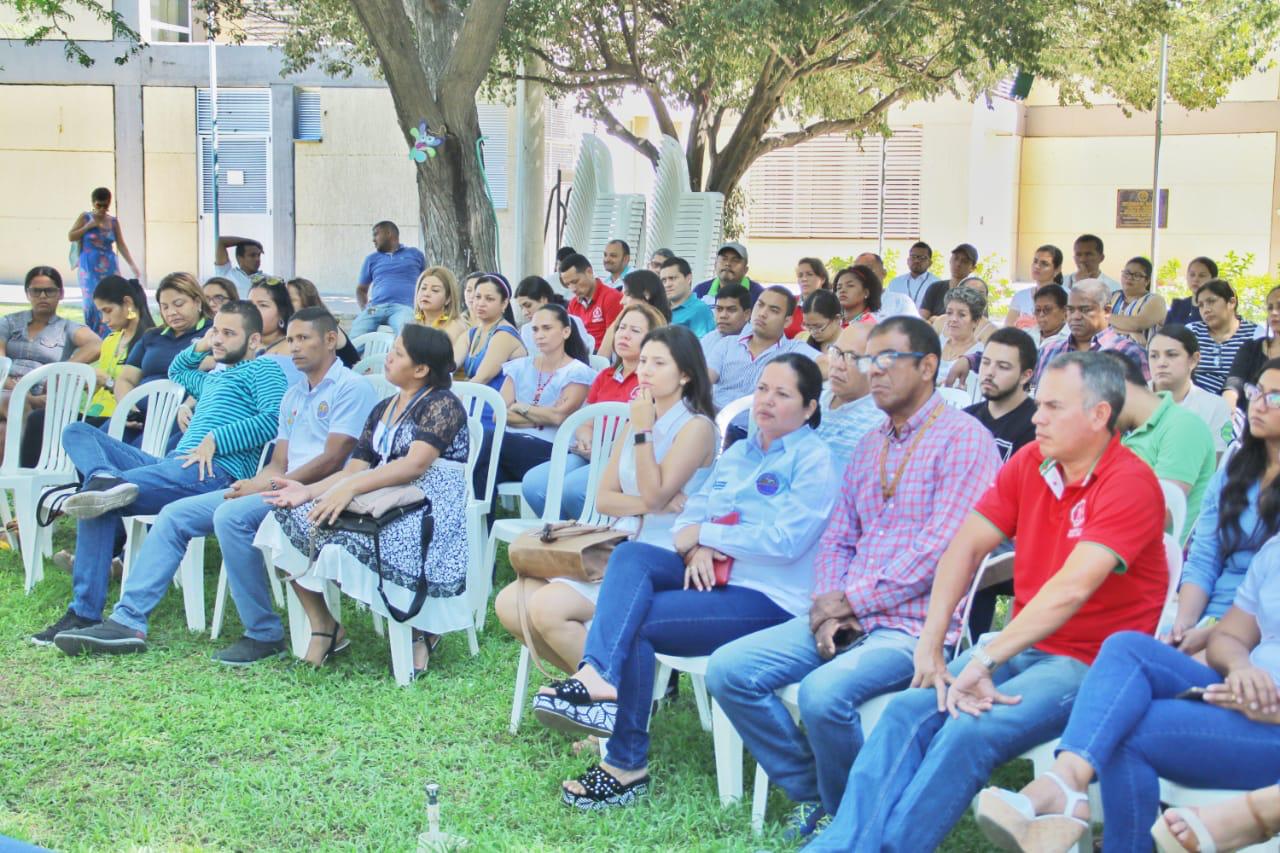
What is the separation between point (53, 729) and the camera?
4.68m

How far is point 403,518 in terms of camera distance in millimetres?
5109

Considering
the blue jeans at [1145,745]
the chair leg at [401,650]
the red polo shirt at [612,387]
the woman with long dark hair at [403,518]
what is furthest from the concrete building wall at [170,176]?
the blue jeans at [1145,745]

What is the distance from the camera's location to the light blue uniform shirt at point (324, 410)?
5.67 metres

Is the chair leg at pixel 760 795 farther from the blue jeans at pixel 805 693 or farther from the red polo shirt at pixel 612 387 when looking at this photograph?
the red polo shirt at pixel 612 387

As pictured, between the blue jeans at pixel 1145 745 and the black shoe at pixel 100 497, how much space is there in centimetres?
418

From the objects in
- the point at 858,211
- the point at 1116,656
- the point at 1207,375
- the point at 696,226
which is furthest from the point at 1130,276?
the point at 858,211

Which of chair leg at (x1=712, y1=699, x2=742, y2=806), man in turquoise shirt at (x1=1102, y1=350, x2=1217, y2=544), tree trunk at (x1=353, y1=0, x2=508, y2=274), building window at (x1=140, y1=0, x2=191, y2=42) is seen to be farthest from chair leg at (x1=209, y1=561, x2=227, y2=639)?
building window at (x1=140, y1=0, x2=191, y2=42)

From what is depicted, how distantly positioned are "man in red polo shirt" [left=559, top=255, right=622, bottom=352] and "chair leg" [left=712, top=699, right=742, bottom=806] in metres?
5.54

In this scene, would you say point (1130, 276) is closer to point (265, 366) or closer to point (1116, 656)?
point (265, 366)

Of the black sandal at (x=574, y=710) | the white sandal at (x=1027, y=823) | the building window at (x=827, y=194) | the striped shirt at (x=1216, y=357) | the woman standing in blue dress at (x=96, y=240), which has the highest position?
the building window at (x=827, y=194)

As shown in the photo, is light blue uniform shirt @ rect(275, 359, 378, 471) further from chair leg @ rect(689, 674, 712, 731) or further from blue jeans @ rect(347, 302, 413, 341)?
blue jeans @ rect(347, 302, 413, 341)

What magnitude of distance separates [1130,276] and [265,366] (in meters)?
5.89

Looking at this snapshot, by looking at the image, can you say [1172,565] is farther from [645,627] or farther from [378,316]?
[378,316]

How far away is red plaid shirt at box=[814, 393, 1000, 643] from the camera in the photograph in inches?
148
